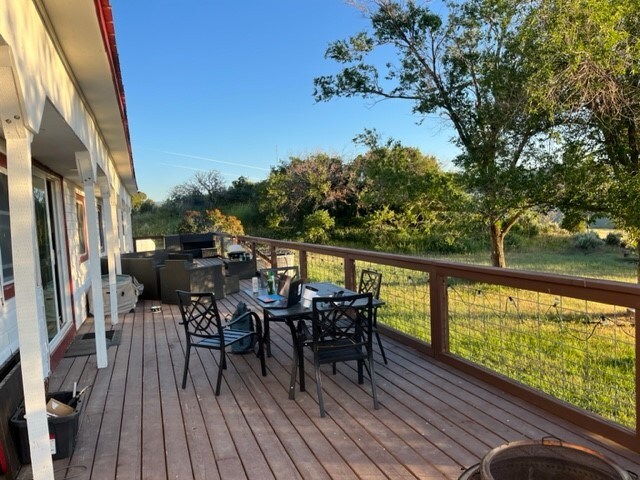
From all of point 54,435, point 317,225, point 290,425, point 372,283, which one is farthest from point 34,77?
point 317,225

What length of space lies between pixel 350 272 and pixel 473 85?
7.29 metres

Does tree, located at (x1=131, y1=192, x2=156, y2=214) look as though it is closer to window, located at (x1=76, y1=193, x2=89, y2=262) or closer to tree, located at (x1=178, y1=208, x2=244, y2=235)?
tree, located at (x1=178, y1=208, x2=244, y2=235)

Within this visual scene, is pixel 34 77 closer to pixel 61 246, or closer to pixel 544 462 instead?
pixel 544 462

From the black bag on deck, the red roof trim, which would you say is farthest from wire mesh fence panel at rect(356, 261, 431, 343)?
the red roof trim

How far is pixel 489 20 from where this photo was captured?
9.34 metres

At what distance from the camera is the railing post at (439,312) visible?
141 inches

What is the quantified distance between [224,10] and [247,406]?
12245 millimetres

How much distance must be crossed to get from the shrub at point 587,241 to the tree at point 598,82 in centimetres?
1223

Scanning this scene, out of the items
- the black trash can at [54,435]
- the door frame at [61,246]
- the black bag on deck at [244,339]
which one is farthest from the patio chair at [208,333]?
the door frame at [61,246]

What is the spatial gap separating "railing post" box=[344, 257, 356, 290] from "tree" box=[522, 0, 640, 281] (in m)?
4.17

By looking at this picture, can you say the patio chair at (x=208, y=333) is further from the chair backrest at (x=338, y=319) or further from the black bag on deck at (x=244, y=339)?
the chair backrest at (x=338, y=319)

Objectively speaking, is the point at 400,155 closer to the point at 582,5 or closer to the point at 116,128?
the point at 582,5

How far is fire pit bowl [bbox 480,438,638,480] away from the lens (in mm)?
1209

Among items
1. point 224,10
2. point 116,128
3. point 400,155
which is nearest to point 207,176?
point 224,10
